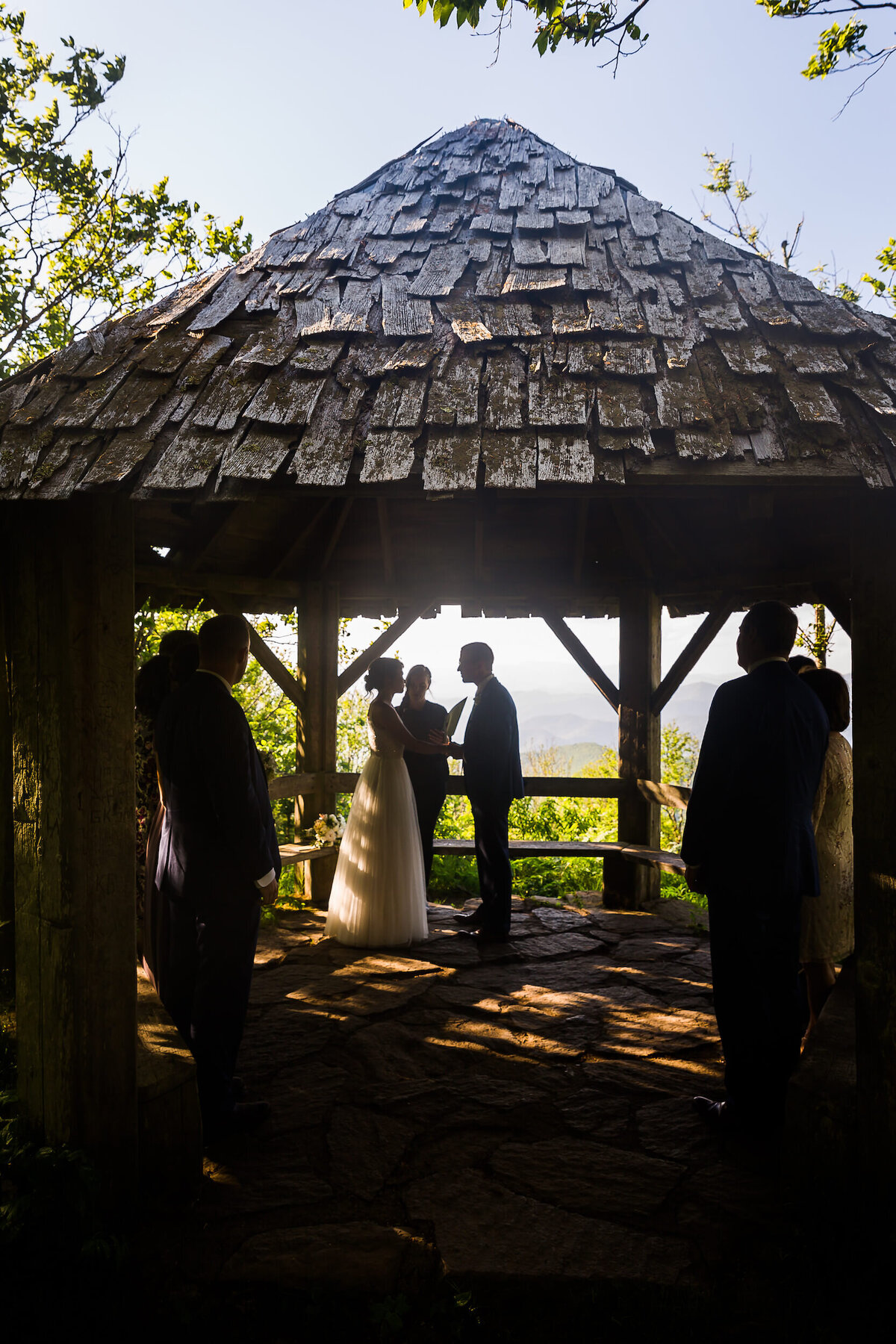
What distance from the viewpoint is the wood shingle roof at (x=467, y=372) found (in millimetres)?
2562

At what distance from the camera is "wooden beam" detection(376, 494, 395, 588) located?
20.4 ft

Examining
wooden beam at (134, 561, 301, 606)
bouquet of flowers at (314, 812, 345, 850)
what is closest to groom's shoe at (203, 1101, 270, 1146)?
bouquet of flowers at (314, 812, 345, 850)

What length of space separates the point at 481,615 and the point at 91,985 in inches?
211

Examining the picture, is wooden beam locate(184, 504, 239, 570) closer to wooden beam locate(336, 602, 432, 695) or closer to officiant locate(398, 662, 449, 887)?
wooden beam locate(336, 602, 432, 695)

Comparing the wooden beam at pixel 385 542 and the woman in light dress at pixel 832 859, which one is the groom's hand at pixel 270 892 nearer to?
the woman in light dress at pixel 832 859

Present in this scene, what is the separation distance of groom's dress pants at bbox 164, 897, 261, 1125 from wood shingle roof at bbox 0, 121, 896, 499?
1.60m

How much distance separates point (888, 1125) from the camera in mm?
2588

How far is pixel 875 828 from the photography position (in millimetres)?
2693

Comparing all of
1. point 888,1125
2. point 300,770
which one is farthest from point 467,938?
point 888,1125

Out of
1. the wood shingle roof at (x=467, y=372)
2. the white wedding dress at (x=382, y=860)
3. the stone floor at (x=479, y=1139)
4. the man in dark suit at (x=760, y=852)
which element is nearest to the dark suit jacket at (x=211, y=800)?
the wood shingle roof at (x=467, y=372)

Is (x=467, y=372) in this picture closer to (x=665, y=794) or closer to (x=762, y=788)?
(x=762, y=788)


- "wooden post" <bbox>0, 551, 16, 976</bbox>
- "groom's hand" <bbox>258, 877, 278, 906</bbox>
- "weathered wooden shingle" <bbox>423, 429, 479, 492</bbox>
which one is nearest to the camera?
"weathered wooden shingle" <bbox>423, 429, 479, 492</bbox>

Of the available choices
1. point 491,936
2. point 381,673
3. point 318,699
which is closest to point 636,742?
point 491,936

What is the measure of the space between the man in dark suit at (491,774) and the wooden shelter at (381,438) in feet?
8.52
